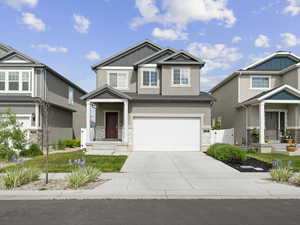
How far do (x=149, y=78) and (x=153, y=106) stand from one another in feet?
9.01

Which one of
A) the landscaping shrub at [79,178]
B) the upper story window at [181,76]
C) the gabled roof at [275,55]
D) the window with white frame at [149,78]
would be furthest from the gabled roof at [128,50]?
the landscaping shrub at [79,178]

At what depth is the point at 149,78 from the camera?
19.7 meters

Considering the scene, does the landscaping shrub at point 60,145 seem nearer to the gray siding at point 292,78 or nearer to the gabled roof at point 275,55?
the gabled roof at point 275,55

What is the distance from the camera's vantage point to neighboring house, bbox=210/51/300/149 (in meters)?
17.8

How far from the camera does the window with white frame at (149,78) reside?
64.5 ft

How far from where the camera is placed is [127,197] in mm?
6941

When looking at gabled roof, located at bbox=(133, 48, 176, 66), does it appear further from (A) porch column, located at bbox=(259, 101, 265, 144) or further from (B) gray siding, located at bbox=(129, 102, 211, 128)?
(A) porch column, located at bbox=(259, 101, 265, 144)

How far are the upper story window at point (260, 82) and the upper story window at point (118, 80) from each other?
429 inches

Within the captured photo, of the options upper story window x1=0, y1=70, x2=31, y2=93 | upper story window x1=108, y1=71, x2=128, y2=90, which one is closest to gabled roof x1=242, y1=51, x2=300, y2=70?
upper story window x1=108, y1=71, x2=128, y2=90

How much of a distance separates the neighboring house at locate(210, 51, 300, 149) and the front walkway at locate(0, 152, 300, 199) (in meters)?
9.54
